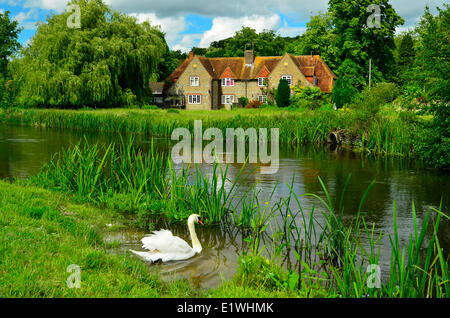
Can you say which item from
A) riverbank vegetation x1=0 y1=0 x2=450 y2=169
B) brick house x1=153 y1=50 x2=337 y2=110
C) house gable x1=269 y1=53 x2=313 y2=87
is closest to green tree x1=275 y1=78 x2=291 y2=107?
riverbank vegetation x1=0 y1=0 x2=450 y2=169

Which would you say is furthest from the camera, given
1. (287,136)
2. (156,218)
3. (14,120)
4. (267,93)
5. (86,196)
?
(267,93)

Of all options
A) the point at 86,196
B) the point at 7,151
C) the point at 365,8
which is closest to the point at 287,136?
the point at 7,151

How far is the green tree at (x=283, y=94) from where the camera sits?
143 feet

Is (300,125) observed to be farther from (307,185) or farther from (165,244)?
(165,244)

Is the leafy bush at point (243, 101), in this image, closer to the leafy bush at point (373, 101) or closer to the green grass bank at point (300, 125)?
the green grass bank at point (300, 125)

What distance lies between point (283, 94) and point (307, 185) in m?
32.0

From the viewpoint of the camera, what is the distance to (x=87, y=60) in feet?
119

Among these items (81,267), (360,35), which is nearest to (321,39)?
(360,35)

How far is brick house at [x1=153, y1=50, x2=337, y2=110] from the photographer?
49.5 meters

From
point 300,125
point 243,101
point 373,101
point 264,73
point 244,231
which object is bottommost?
point 244,231

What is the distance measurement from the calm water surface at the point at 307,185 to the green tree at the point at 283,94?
2233cm

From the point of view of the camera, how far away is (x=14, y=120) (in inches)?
1341
